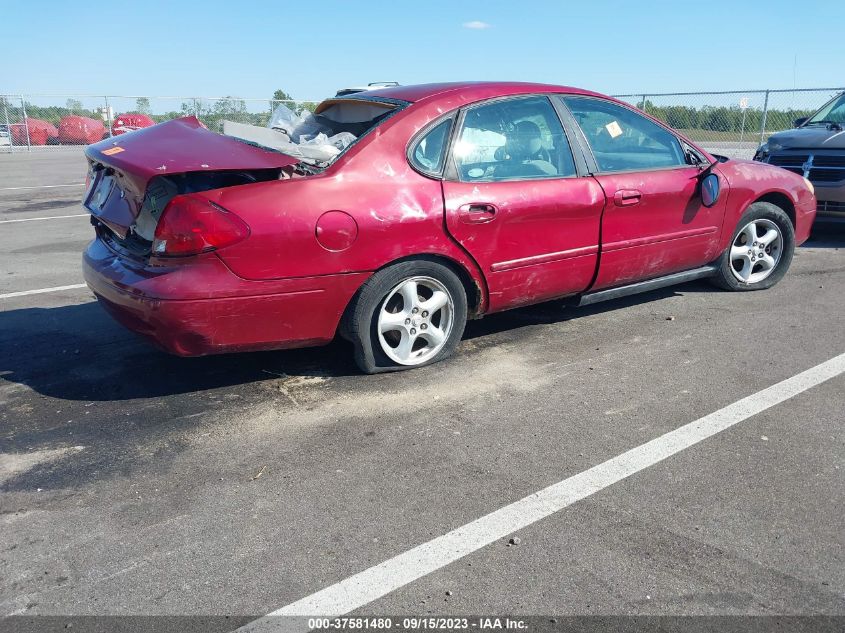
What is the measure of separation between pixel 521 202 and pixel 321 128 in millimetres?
1665

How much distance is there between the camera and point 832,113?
30.9ft

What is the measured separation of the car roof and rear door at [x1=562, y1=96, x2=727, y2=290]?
0.21 meters

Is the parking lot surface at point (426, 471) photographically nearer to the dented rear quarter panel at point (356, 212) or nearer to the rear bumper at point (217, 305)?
the rear bumper at point (217, 305)

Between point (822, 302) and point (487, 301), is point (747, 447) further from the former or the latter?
point (822, 302)

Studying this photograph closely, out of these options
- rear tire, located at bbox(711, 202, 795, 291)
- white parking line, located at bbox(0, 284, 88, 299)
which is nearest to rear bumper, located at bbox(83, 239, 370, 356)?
white parking line, located at bbox(0, 284, 88, 299)

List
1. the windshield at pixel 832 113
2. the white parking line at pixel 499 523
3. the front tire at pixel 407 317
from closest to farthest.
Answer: the white parking line at pixel 499 523 < the front tire at pixel 407 317 < the windshield at pixel 832 113

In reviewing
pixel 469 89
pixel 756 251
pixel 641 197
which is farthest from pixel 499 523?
pixel 756 251

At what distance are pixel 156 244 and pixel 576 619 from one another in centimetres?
260

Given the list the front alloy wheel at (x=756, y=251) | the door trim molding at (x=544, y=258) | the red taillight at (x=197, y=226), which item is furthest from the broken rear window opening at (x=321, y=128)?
the front alloy wheel at (x=756, y=251)

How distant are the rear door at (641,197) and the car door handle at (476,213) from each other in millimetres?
914

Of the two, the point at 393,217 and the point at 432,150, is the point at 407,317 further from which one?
the point at 432,150

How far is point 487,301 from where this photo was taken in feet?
15.1

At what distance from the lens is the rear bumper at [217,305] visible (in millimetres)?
3729

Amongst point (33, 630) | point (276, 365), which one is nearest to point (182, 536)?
point (33, 630)
